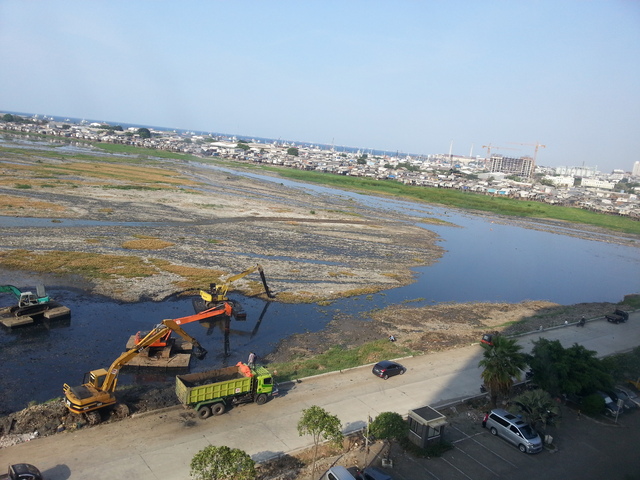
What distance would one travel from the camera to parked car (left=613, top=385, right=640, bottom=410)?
2275cm

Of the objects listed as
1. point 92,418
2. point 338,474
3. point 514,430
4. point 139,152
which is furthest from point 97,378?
point 139,152

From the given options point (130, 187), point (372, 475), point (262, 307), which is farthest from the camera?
point (130, 187)

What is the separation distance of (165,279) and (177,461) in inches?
958

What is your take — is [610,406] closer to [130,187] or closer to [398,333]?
[398,333]

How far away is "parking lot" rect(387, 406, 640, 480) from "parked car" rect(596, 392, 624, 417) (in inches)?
23.5

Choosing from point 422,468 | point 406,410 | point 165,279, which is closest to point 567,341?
point 406,410

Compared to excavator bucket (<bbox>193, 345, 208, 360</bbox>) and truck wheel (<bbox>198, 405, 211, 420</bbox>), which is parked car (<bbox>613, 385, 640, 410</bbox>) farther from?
excavator bucket (<bbox>193, 345, 208, 360</bbox>)

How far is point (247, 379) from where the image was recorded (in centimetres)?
1942

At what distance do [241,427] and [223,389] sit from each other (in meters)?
1.67

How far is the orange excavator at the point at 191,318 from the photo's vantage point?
23.9m

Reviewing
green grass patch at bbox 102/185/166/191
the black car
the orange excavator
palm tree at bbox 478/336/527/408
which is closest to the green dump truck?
the orange excavator

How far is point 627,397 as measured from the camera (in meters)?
23.2

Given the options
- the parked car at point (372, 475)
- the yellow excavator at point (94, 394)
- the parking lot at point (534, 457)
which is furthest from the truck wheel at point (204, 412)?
the parking lot at point (534, 457)

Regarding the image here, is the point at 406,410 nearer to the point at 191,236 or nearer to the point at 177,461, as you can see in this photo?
the point at 177,461
